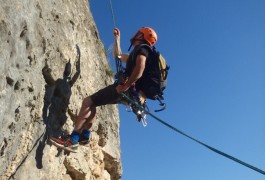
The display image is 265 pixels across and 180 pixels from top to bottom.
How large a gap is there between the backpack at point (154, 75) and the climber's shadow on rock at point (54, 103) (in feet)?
4.24

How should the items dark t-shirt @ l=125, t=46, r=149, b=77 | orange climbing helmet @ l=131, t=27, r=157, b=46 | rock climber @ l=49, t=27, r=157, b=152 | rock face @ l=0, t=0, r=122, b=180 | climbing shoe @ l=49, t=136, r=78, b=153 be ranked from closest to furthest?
rock face @ l=0, t=0, r=122, b=180
climbing shoe @ l=49, t=136, r=78, b=153
rock climber @ l=49, t=27, r=157, b=152
dark t-shirt @ l=125, t=46, r=149, b=77
orange climbing helmet @ l=131, t=27, r=157, b=46

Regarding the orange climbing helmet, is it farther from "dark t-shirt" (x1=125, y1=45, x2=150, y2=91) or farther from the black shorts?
the black shorts

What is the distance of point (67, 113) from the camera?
261 inches

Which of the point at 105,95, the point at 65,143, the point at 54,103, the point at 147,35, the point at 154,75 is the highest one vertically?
the point at 147,35

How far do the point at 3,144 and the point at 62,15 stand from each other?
287cm

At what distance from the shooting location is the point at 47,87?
6094mm

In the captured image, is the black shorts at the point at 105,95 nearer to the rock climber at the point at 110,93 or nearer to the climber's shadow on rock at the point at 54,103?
the rock climber at the point at 110,93

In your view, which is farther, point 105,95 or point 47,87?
point 105,95

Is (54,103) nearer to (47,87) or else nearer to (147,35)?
(47,87)

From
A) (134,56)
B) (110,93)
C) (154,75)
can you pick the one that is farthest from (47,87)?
(154,75)

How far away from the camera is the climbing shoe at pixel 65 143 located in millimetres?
5895

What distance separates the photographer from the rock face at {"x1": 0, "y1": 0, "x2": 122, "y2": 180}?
5000mm

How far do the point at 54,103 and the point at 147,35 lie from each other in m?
1.98

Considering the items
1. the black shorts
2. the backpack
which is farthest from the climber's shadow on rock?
the backpack
